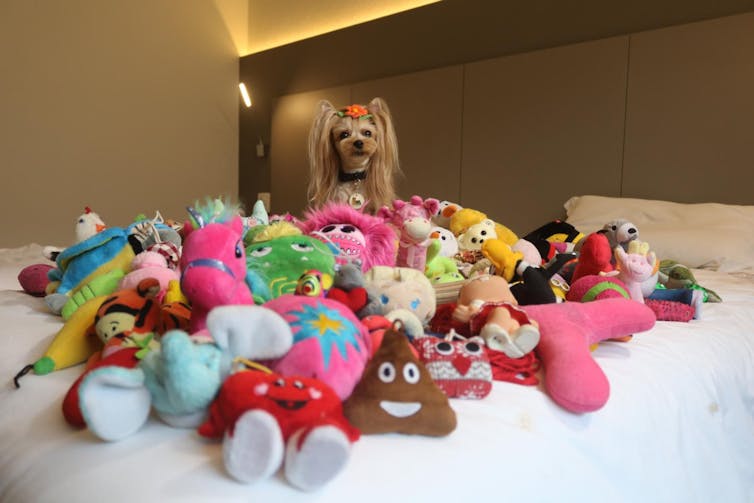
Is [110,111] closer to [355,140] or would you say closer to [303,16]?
[303,16]

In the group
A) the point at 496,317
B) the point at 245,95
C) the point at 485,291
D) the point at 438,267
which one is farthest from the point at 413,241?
the point at 245,95

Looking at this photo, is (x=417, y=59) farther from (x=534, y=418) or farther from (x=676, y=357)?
(x=534, y=418)

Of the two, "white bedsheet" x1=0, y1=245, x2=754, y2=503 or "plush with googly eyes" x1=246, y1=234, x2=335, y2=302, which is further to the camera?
"plush with googly eyes" x1=246, y1=234, x2=335, y2=302

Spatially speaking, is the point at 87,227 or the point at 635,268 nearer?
the point at 635,268

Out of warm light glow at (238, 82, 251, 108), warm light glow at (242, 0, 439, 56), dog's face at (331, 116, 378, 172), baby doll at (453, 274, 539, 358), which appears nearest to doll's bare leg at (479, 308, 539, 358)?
baby doll at (453, 274, 539, 358)

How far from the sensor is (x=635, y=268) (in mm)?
988

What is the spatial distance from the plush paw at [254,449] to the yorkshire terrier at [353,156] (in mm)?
1217

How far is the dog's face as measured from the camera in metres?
1.65

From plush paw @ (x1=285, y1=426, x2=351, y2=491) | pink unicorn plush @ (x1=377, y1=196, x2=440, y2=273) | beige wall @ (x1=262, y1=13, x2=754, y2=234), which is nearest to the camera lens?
plush paw @ (x1=285, y1=426, x2=351, y2=491)

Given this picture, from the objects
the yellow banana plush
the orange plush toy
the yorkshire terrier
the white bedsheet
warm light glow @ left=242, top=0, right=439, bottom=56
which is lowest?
the white bedsheet

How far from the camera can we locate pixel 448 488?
46 cm

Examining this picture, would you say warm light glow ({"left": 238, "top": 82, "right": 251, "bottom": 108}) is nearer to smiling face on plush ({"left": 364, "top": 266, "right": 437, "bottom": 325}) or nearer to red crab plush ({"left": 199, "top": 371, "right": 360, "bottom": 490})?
smiling face on plush ({"left": 364, "top": 266, "right": 437, "bottom": 325})

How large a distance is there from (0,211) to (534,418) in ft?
11.0

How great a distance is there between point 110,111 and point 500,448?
A: 360 centimetres
